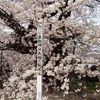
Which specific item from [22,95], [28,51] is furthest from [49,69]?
[28,51]

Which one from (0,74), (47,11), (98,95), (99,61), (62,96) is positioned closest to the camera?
(47,11)

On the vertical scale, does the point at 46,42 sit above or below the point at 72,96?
above

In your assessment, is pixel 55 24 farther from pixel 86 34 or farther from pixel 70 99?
pixel 70 99

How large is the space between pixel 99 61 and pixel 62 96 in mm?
1508

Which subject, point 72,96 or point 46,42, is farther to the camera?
point 72,96

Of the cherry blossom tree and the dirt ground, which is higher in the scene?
the cherry blossom tree

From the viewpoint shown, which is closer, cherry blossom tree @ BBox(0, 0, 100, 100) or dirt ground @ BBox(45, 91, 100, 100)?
cherry blossom tree @ BBox(0, 0, 100, 100)

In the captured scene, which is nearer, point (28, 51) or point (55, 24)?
point (55, 24)

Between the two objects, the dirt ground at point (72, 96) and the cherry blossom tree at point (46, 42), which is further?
the dirt ground at point (72, 96)

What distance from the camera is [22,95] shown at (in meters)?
6.09

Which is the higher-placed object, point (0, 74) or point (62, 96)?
point (0, 74)

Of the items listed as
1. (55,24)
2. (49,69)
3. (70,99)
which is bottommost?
(70,99)

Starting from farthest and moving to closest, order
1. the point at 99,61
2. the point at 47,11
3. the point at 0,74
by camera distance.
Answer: the point at 0,74
the point at 99,61
the point at 47,11

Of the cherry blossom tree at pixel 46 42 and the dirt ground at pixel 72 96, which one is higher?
the cherry blossom tree at pixel 46 42
